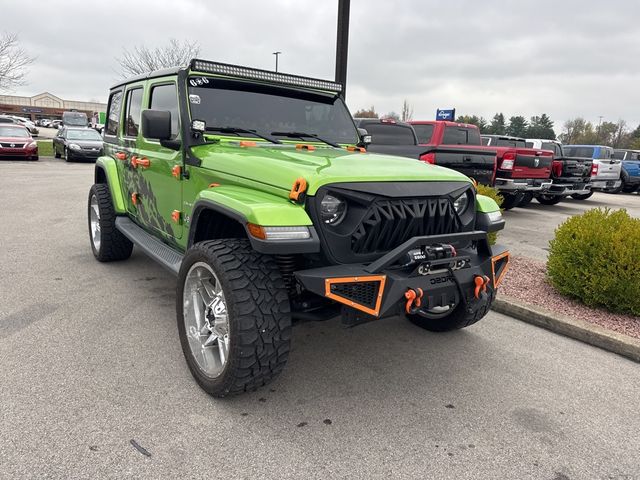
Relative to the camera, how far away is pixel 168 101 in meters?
3.96

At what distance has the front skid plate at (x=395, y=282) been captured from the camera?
246cm

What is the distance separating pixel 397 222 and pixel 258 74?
1970mm

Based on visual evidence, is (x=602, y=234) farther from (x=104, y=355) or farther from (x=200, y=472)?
(x=104, y=355)

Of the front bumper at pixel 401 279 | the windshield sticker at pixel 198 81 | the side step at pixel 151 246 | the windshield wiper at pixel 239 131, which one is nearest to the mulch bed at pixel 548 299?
the front bumper at pixel 401 279

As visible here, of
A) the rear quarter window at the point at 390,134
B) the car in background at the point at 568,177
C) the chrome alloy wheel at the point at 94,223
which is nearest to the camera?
the chrome alloy wheel at the point at 94,223

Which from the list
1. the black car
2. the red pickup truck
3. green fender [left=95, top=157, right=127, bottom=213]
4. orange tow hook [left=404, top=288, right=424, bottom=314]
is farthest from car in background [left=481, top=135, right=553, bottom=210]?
the black car

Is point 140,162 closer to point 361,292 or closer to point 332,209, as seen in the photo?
point 332,209

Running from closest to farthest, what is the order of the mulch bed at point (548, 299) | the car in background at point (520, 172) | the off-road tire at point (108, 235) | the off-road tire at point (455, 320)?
1. the off-road tire at point (455, 320)
2. the mulch bed at point (548, 299)
3. the off-road tire at point (108, 235)
4. the car in background at point (520, 172)

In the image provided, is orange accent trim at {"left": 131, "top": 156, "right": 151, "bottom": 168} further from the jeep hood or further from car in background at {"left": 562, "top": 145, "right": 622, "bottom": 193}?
car in background at {"left": 562, "top": 145, "right": 622, "bottom": 193}

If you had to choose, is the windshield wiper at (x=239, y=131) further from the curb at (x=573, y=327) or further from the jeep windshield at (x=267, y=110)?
the curb at (x=573, y=327)

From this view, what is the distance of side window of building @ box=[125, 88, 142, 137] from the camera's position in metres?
4.71

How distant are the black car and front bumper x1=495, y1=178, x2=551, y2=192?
15.8 m

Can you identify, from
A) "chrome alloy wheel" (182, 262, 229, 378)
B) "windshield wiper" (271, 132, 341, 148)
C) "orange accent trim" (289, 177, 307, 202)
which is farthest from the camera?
"windshield wiper" (271, 132, 341, 148)

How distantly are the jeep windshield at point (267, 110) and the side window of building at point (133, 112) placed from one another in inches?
49.6
